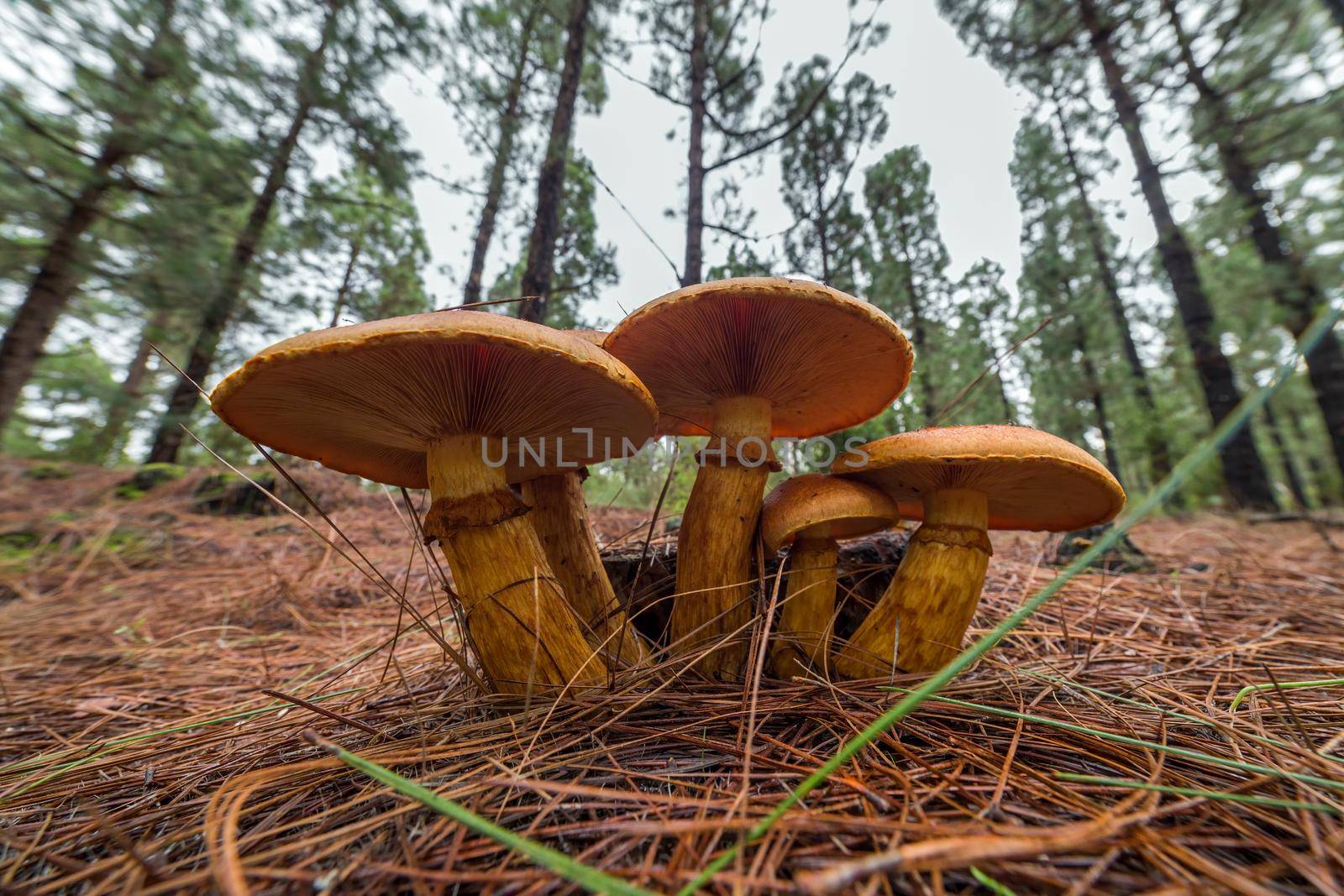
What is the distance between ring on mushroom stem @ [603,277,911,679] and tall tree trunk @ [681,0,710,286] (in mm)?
4605

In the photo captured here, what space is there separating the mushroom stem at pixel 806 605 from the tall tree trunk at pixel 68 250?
5769 mm

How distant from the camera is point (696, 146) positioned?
670 centimetres

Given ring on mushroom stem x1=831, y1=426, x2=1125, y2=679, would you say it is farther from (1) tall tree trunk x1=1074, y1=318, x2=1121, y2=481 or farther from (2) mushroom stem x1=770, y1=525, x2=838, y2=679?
(1) tall tree trunk x1=1074, y1=318, x2=1121, y2=481

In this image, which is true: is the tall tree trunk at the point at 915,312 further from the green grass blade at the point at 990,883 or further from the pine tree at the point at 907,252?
the green grass blade at the point at 990,883

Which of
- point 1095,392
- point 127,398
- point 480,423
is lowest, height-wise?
point 480,423

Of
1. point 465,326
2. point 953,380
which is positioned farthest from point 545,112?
point 953,380

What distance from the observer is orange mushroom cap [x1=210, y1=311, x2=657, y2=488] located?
1.15 meters

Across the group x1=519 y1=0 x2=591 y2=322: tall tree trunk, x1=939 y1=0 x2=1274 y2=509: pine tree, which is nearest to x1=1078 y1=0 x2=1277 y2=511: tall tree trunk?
x1=939 y1=0 x2=1274 y2=509: pine tree

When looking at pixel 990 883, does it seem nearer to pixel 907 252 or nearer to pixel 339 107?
pixel 339 107

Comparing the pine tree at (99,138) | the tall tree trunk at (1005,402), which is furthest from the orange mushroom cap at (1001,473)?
the tall tree trunk at (1005,402)

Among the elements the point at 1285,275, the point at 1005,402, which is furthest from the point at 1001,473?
the point at 1005,402

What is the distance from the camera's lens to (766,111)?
734cm

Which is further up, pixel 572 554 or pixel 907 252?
pixel 907 252

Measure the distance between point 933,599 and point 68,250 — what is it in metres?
6.60
